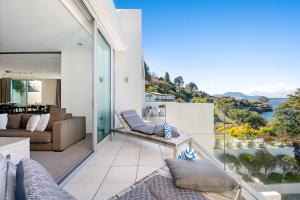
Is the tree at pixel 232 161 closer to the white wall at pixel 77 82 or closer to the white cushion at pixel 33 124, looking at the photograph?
the white cushion at pixel 33 124

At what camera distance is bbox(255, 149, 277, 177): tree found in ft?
8.48

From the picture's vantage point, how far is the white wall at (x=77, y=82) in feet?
20.8

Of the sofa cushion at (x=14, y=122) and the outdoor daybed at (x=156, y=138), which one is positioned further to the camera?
the sofa cushion at (x=14, y=122)

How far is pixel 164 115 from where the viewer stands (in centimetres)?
663

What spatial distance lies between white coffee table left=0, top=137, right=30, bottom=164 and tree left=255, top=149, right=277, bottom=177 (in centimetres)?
289

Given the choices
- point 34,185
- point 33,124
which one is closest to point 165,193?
point 34,185

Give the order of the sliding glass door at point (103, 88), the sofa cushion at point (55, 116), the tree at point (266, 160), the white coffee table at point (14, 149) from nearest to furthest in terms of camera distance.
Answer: the white coffee table at point (14, 149), the tree at point (266, 160), the sofa cushion at point (55, 116), the sliding glass door at point (103, 88)

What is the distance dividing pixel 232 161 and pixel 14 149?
2.76 meters

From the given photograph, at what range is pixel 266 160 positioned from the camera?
2.66m

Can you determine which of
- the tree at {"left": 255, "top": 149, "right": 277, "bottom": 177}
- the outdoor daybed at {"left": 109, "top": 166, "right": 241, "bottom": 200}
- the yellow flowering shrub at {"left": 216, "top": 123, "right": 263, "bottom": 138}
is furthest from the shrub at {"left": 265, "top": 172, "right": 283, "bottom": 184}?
the outdoor daybed at {"left": 109, "top": 166, "right": 241, "bottom": 200}

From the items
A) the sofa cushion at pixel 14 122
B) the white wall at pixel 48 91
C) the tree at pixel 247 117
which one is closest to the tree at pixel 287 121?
the tree at pixel 247 117

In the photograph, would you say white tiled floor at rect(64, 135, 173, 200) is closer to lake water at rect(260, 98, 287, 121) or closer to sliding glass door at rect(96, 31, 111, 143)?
sliding glass door at rect(96, 31, 111, 143)

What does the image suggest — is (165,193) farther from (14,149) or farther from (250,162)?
(250,162)

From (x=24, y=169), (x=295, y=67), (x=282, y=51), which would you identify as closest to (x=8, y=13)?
(x=24, y=169)
